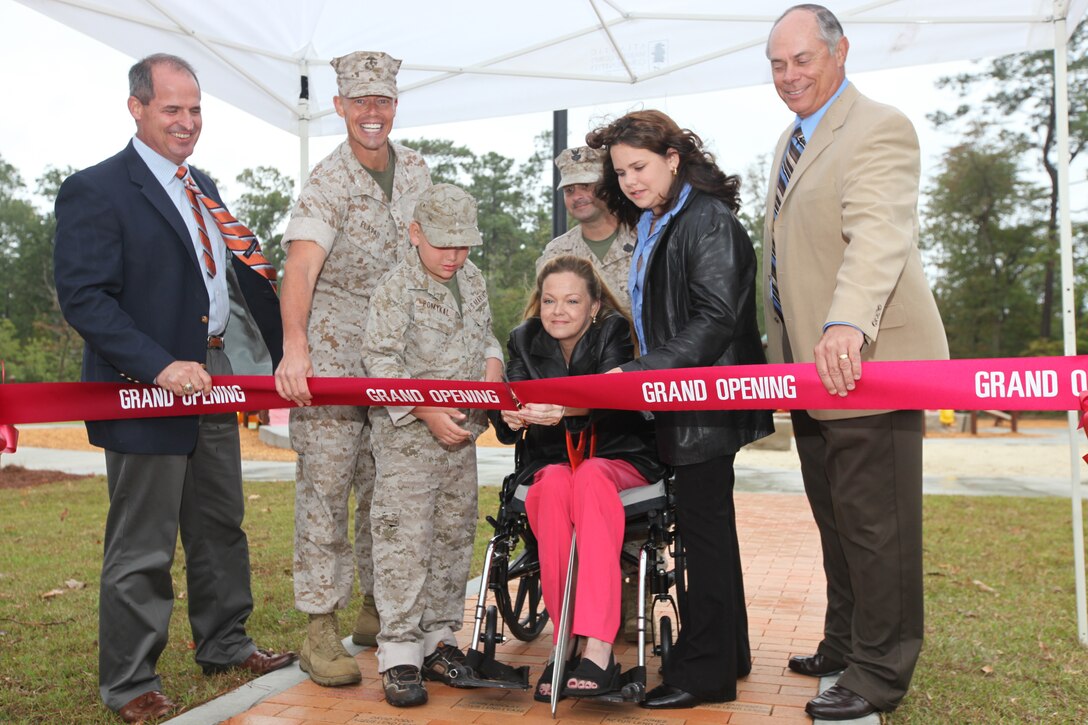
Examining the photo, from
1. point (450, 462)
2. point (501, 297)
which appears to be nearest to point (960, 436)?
point (501, 297)

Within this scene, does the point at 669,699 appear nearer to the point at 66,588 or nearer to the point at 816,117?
the point at 816,117

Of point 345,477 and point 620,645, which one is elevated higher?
point 345,477

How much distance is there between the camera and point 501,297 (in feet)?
49.2

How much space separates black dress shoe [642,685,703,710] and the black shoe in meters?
0.83

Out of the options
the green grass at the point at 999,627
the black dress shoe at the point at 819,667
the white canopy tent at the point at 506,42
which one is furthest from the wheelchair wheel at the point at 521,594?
the white canopy tent at the point at 506,42

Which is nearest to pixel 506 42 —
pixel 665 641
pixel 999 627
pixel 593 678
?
pixel 665 641

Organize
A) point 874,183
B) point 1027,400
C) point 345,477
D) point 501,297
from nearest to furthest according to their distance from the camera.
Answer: point 1027,400 → point 874,183 → point 345,477 → point 501,297

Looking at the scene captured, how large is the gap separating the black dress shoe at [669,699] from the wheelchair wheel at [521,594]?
0.60 metres

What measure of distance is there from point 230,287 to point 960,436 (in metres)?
18.8

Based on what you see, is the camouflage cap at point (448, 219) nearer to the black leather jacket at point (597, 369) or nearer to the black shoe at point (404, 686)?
the black leather jacket at point (597, 369)

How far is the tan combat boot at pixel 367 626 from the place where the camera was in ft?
15.2

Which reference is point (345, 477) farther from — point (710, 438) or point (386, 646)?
point (710, 438)

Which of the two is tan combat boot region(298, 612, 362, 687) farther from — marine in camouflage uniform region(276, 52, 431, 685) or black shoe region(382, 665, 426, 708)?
black shoe region(382, 665, 426, 708)

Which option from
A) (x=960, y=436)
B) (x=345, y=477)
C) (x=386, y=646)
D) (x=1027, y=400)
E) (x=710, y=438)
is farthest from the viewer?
(x=960, y=436)
